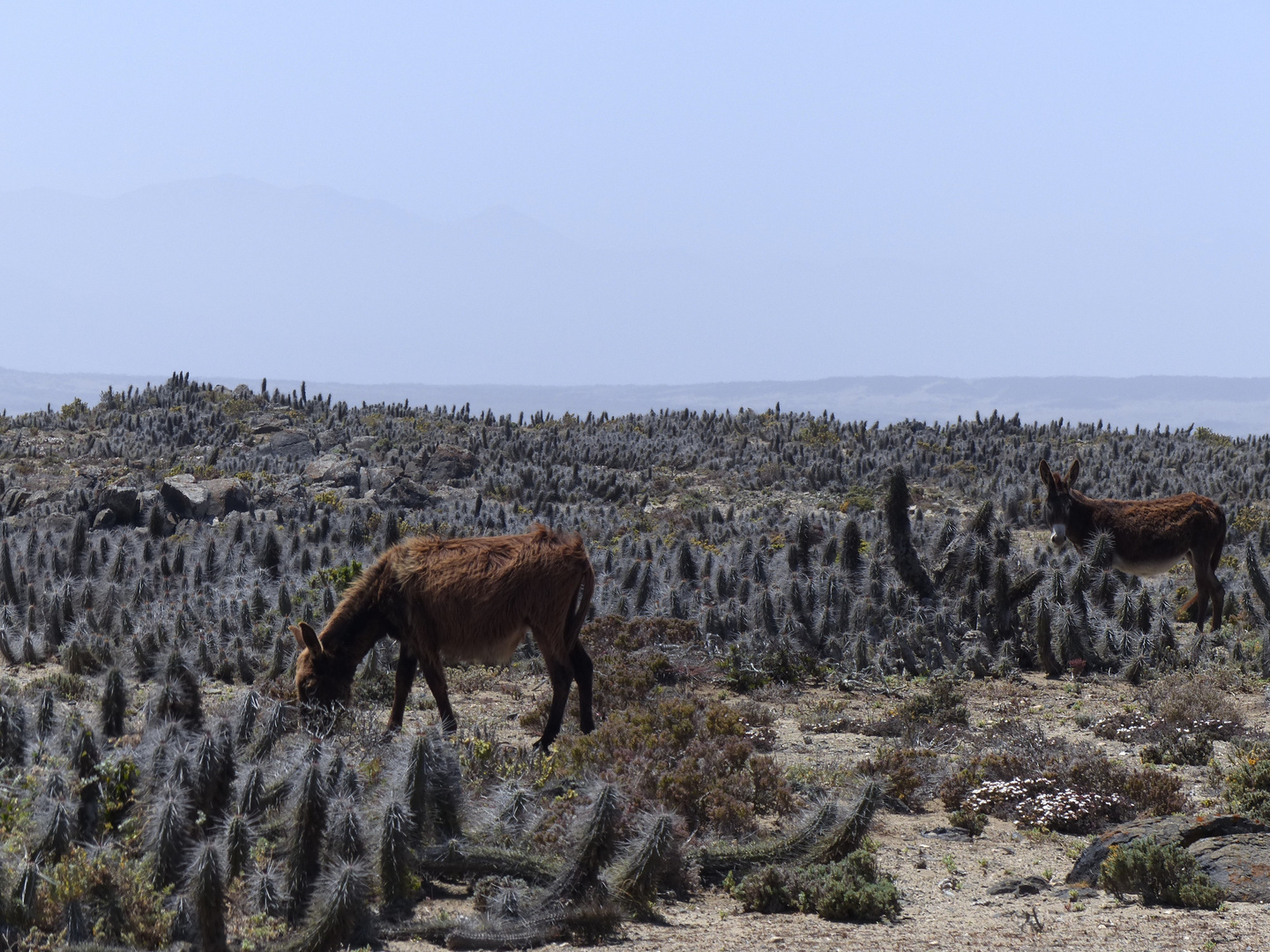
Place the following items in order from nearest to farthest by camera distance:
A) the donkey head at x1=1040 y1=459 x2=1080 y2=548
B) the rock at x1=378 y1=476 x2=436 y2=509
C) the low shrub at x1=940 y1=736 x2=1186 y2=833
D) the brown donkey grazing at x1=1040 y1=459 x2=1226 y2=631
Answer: the low shrub at x1=940 y1=736 x2=1186 y2=833 < the brown donkey grazing at x1=1040 y1=459 x2=1226 y2=631 < the donkey head at x1=1040 y1=459 x2=1080 y2=548 < the rock at x1=378 y1=476 x2=436 y2=509

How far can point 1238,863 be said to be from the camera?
5980 millimetres

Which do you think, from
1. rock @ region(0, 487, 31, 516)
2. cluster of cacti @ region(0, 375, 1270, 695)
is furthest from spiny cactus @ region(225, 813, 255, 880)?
rock @ region(0, 487, 31, 516)

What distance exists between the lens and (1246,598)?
47.8 ft

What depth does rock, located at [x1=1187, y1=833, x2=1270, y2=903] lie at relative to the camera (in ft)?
19.0

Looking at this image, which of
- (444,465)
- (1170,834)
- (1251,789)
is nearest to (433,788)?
(1170,834)

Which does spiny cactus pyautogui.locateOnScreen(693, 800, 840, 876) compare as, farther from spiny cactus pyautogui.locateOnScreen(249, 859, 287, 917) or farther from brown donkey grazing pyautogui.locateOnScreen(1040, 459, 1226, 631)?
brown donkey grazing pyautogui.locateOnScreen(1040, 459, 1226, 631)

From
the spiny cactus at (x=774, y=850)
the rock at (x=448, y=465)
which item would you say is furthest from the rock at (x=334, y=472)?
the spiny cactus at (x=774, y=850)

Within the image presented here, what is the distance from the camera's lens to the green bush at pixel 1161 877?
18.7 feet

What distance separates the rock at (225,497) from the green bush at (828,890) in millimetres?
16577

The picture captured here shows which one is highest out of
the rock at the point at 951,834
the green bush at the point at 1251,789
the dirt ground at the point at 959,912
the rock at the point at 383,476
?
the rock at the point at 383,476

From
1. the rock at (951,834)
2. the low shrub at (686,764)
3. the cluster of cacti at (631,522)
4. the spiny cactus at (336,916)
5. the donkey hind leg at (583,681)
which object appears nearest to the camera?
the spiny cactus at (336,916)

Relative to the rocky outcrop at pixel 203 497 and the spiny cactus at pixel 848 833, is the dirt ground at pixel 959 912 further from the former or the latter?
the rocky outcrop at pixel 203 497

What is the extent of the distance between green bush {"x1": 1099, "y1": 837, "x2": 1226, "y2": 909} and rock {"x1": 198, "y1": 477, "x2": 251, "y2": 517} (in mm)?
17551

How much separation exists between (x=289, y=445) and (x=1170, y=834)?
26.1 meters
